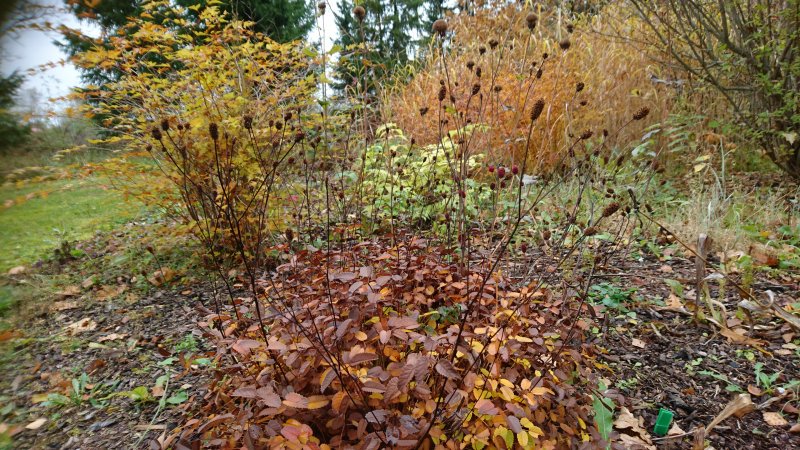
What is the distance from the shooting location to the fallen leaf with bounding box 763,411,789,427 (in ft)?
5.28

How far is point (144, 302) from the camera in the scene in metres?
2.87

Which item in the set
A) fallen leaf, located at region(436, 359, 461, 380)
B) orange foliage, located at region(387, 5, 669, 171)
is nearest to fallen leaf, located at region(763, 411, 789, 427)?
fallen leaf, located at region(436, 359, 461, 380)

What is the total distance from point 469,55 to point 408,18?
12.8 metres

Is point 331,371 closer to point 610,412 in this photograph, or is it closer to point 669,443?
point 610,412

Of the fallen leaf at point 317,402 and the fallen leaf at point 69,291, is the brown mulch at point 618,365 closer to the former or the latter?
the fallen leaf at point 69,291

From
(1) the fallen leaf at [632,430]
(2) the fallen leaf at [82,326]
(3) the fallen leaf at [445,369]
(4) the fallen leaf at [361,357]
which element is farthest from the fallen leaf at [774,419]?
(2) the fallen leaf at [82,326]

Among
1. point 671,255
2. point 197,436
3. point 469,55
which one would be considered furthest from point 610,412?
point 469,55

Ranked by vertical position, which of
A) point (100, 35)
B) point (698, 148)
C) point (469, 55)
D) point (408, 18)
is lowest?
point (698, 148)

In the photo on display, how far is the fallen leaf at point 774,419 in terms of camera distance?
161cm

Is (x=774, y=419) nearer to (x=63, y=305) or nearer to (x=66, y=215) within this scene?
(x=63, y=305)

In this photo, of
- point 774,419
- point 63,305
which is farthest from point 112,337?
point 774,419

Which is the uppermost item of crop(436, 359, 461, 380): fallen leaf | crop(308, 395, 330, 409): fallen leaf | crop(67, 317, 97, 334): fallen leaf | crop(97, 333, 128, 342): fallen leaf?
crop(436, 359, 461, 380): fallen leaf

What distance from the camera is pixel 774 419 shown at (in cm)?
163

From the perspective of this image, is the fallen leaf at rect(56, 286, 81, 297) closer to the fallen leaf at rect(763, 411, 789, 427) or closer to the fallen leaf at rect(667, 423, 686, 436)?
the fallen leaf at rect(667, 423, 686, 436)
